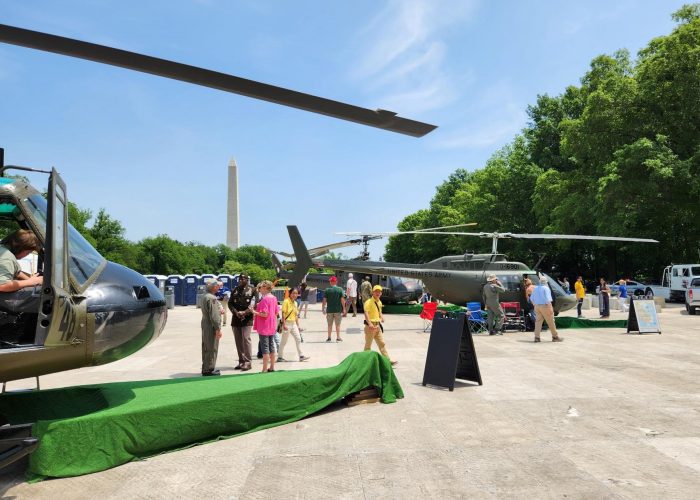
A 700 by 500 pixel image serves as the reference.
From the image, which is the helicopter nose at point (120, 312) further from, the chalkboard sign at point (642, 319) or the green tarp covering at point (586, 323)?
the green tarp covering at point (586, 323)

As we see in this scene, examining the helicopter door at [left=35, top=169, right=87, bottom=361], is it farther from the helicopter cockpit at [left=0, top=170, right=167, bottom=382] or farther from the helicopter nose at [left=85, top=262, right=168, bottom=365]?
the helicopter nose at [left=85, top=262, right=168, bottom=365]

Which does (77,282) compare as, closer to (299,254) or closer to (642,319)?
(642,319)

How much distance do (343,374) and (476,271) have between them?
44.5 ft

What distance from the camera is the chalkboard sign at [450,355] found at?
826 centimetres

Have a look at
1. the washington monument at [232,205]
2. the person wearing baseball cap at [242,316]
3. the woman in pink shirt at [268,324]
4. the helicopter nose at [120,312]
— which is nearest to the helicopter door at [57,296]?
the helicopter nose at [120,312]

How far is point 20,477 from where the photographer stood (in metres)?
4.73

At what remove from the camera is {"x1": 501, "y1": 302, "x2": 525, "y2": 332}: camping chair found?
56.6 ft

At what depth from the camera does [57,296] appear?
4.29 metres

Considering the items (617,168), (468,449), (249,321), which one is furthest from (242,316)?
(617,168)

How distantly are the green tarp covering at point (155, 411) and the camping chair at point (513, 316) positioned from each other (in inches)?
432

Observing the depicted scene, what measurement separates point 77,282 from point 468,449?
157 inches

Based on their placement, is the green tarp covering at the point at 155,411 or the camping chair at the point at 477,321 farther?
the camping chair at the point at 477,321

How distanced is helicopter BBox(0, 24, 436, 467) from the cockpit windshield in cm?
1

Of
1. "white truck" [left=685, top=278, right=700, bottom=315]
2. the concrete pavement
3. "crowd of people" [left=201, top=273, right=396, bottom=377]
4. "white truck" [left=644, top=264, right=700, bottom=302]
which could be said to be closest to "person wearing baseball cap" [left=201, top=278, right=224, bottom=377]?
"crowd of people" [left=201, top=273, right=396, bottom=377]
